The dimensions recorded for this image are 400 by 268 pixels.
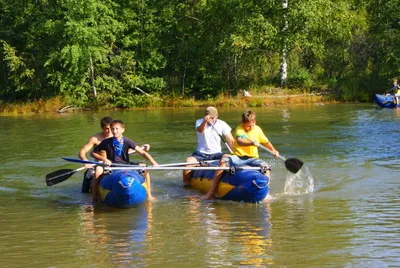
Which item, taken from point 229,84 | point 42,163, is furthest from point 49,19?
point 42,163

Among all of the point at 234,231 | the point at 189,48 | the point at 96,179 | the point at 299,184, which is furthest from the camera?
the point at 189,48

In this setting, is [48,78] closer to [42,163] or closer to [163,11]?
[163,11]

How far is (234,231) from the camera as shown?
878 centimetres

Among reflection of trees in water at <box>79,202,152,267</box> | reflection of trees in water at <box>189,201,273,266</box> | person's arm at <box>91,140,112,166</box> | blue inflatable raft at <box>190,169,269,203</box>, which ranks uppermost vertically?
person's arm at <box>91,140,112,166</box>

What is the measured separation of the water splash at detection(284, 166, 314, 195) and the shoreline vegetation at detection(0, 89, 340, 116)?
64.6 ft

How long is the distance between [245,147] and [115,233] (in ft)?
9.11

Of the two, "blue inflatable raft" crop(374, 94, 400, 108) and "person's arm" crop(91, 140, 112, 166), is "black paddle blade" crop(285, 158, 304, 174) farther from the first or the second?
"blue inflatable raft" crop(374, 94, 400, 108)

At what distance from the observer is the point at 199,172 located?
11633mm

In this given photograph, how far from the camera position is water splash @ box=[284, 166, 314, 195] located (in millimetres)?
11435

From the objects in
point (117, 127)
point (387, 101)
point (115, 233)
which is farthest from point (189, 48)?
point (115, 233)

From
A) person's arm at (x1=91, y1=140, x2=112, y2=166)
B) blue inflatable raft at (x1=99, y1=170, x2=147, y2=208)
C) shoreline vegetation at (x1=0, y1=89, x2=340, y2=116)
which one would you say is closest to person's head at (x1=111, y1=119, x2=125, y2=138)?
person's arm at (x1=91, y1=140, x2=112, y2=166)

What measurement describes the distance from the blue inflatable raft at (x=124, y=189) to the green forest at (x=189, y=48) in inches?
832

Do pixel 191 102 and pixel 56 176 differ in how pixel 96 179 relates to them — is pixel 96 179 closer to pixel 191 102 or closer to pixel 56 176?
pixel 56 176

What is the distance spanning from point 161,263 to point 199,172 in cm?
425
